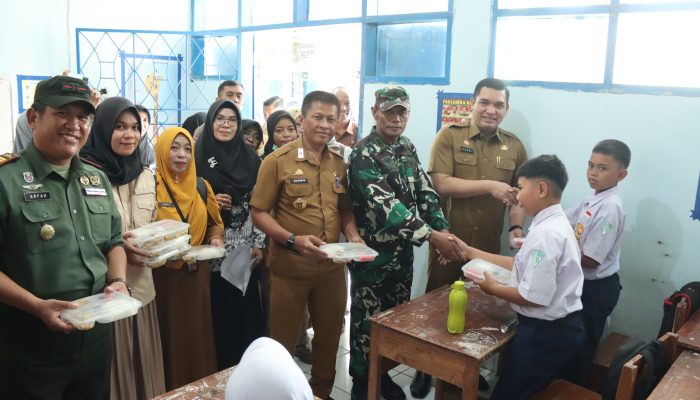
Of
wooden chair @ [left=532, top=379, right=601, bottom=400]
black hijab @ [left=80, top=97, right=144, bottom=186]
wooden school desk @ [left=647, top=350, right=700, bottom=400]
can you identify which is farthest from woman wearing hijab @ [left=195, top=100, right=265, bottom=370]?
wooden school desk @ [left=647, top=350, right=700, bottom=400]

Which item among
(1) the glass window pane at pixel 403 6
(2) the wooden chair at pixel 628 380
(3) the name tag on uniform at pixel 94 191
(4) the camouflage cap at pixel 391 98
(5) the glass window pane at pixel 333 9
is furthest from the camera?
(5) the glass window pane at pixel 333 9

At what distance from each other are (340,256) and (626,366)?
1.25 metres

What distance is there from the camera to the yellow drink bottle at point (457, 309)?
2.29m

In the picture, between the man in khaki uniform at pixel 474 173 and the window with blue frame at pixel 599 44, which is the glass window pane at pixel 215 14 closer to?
the window with blue frame at pixel 599 44

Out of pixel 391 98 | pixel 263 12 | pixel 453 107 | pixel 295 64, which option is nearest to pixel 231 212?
pixel 391 98

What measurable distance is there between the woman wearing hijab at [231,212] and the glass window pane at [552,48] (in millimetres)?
1815

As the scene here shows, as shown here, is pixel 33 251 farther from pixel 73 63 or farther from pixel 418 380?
pixel 73 63

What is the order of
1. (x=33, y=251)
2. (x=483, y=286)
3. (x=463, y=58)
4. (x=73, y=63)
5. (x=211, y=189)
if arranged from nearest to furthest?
(x=33, y=251), (x=483, y=286), (x=211, y=189), (x=463, y=58), (x=73, y=63)

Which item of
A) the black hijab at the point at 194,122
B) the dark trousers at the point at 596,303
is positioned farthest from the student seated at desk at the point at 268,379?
the black hijab at the point at 194,122

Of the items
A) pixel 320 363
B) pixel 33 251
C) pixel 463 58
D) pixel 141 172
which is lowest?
pixel 320 363

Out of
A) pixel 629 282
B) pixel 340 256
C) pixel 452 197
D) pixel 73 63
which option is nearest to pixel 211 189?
pixel 340 256

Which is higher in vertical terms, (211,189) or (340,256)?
(211,189)

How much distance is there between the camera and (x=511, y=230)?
10.5 ft

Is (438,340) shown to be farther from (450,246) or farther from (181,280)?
(181,280)
